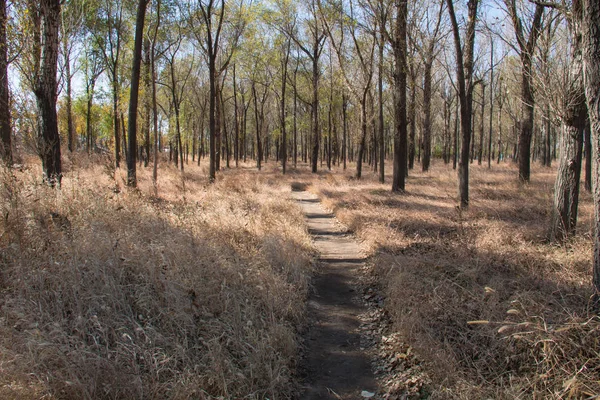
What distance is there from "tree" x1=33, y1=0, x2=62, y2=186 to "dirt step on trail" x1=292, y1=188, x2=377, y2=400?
5.99 m

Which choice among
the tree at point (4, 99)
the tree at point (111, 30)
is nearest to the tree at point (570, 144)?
the tree at point (4, 99)

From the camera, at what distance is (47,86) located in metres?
7.61

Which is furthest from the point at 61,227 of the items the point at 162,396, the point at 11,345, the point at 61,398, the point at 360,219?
the point at 360,219

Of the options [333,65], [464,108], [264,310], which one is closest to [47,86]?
[264,310]

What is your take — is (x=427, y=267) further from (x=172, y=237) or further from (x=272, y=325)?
(x=172, y=237)

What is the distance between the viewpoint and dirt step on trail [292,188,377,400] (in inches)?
134

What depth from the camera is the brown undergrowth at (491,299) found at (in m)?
2.92

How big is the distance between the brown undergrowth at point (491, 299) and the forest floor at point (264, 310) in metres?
0.02

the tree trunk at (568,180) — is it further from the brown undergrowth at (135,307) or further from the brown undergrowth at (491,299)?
the brown undergrowth at (135,307)

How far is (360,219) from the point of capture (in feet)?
30.8

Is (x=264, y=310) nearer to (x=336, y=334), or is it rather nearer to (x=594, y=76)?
(x=336, y=334)

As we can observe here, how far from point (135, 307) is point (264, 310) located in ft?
4.73

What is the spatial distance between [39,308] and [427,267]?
4.86 meters

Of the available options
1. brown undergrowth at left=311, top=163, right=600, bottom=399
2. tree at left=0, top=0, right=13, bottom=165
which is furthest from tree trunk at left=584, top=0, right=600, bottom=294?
tree at left=0, top=0, right=13, bottom=165
